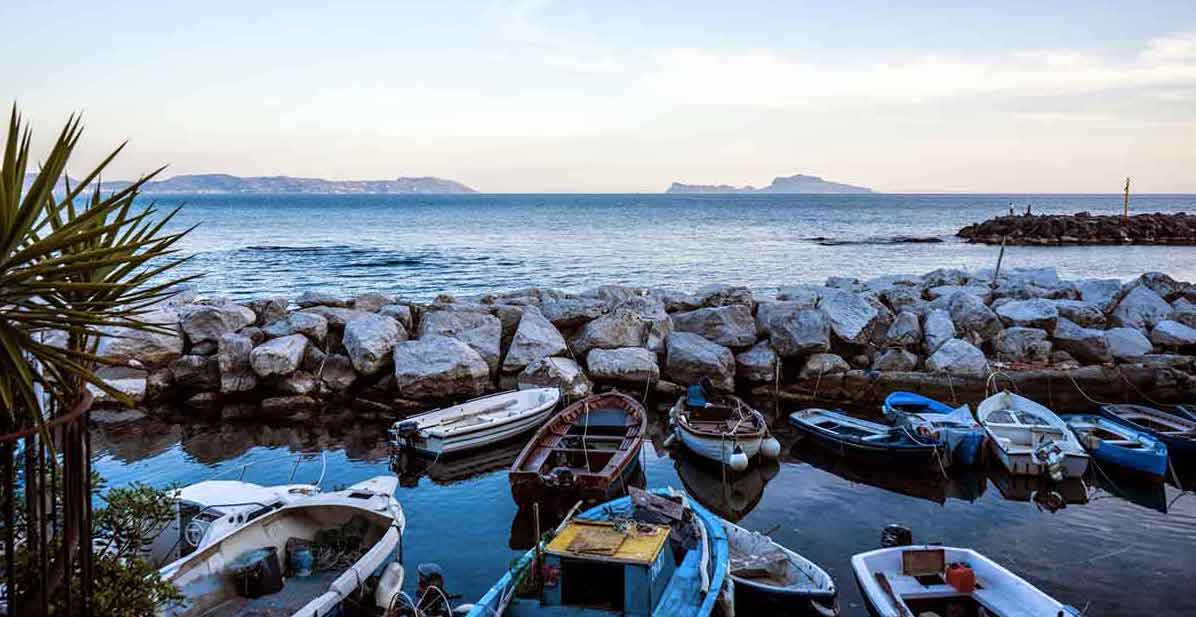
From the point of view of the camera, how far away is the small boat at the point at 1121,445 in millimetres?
17047

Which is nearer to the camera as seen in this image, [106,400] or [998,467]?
[998,467]

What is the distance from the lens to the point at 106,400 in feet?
70.6

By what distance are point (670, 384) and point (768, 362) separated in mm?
3058

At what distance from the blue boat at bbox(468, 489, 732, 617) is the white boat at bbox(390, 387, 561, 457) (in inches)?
288

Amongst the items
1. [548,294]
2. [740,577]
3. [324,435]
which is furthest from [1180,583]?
[548,294]

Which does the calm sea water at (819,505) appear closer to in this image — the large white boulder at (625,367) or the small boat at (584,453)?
the small boat at (584,453)

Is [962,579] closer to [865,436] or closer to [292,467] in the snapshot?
[865,436]

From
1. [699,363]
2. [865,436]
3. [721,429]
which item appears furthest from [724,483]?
[699,363]

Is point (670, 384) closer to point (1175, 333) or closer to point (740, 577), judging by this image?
point (740, 577)

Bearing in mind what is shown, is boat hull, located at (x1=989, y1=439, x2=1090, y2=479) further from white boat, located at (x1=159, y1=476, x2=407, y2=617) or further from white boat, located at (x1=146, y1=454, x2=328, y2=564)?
white boat, located at (x1=146, y1=454, x2=328, y2=564)

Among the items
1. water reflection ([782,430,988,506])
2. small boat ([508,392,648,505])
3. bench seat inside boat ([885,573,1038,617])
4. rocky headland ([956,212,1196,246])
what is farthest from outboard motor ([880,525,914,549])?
rocky headland ([956,212,1196,246])

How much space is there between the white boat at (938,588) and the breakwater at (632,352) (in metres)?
11.1

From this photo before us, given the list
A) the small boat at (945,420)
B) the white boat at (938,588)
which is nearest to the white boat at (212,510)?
the white boat at (938,588)

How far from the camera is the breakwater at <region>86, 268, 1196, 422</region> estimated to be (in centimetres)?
2194
